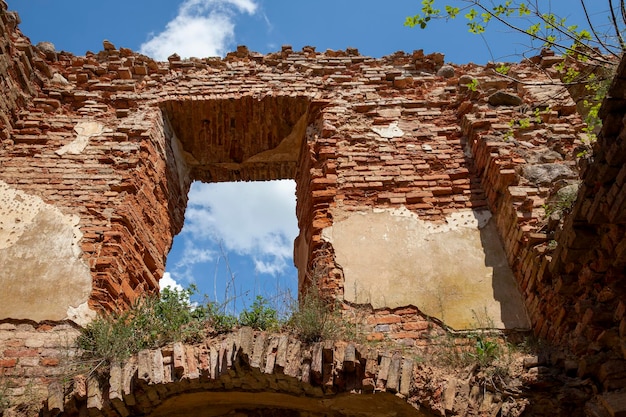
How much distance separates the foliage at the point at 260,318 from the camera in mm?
4062

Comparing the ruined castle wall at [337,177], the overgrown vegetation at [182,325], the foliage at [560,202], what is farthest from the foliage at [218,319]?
the foliage at [560,202]

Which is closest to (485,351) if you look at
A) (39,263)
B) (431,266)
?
(431,266)

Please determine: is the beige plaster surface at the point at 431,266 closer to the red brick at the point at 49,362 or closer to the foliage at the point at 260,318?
the foliage at the point at 260,318

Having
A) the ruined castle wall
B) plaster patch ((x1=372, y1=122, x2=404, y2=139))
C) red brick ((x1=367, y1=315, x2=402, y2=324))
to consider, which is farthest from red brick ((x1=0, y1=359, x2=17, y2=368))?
plaster patch ((x1=372, y1=122, x2=404, y2=139))

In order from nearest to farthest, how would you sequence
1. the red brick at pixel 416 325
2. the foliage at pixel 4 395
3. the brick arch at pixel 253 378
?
the brick arch at pixel 253 378 < the foliage at pixel 4 395 < the red brick at pixel 416 325

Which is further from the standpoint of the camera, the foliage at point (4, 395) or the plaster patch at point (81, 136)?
the plaster patch at point (81, 136)

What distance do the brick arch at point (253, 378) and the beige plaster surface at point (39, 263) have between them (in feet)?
3.02

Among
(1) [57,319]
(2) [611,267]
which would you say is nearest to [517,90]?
(2) [611,267]

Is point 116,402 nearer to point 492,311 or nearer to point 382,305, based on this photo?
point 382,305

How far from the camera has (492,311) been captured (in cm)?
448

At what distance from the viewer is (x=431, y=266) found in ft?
15.8

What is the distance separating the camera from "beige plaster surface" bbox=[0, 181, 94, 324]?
450cm

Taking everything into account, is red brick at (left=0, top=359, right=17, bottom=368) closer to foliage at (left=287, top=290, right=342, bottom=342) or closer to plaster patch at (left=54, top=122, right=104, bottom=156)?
foliage at (left=287, top=290, right=342, bottom=342)

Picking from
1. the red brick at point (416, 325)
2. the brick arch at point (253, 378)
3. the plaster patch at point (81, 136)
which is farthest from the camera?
the plaster patch at point (81, 136)
